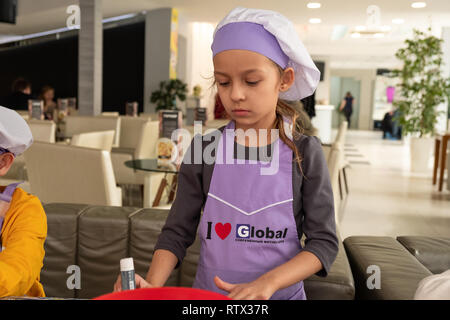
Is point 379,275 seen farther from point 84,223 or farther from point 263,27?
point 84,223

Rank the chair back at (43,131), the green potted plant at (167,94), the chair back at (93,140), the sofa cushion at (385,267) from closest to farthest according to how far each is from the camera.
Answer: the sofa cushion at (385,267), the chair back at (93,140), the chair back at (43,131), the green potted plant at (167,94)

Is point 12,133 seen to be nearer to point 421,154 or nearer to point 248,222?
point 248,222

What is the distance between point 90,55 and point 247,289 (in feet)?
27.8

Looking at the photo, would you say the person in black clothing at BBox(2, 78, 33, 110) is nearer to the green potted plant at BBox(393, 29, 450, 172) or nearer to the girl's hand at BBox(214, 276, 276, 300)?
the green potted plant at BBox(393, 29, 450, 172)

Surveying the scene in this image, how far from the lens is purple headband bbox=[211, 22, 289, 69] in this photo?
2.84 ft

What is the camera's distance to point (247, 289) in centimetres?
76

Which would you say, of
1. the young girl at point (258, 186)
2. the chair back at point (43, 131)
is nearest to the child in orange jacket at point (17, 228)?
the young girl at point (258, 186)

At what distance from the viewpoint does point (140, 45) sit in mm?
12336

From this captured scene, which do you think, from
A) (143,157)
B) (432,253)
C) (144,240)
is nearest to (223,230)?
(144,240)

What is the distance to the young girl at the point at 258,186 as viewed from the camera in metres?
0.87

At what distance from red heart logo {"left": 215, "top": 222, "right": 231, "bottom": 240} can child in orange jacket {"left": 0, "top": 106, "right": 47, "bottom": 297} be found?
391 mm

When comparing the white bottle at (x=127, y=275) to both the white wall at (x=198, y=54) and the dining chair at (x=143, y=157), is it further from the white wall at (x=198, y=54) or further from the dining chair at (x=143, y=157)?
the white wall at (x=198, y=54)

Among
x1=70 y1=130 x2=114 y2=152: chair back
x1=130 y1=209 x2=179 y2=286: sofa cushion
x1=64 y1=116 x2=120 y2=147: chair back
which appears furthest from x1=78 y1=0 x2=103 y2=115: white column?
x1=130 y1=209 x2=179 y2=286: sofa cushion

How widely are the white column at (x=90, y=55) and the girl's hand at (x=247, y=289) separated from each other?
27.4 ft
